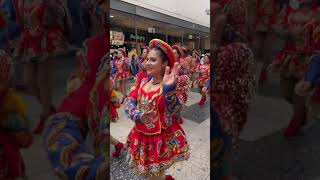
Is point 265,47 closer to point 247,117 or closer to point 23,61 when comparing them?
point 247,117

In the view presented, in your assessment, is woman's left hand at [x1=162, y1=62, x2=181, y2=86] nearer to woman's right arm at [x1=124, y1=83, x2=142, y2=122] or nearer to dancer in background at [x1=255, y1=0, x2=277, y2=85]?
woman's right arm at [x1=124, y1=83, x2=142, y2=122]

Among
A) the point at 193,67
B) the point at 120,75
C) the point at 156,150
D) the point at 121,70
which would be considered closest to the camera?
the point at 156,150

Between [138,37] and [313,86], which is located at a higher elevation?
[138,37]

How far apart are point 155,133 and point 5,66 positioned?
4.13 feet

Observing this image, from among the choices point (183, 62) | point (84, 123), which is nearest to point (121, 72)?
point (183, 62)

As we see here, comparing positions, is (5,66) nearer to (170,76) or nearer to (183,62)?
(170,76)

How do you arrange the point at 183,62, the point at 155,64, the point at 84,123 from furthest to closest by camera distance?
the point at 183,62 → the point at 155,64 → the point at 84,123

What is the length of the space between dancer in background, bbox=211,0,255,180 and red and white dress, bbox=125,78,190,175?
0.97m

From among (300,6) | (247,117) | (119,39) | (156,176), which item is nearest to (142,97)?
(156,176)

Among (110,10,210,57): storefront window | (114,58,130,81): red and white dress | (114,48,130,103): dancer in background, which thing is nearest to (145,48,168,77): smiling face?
(114,48,130,103): dancer in background

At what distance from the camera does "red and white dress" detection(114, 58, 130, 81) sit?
6096mm

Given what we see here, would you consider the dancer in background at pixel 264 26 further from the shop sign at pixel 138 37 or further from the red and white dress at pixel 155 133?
the shop sign at pixel 138 37

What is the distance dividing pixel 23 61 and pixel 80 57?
151mm

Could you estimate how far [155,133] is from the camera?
1933 mm
